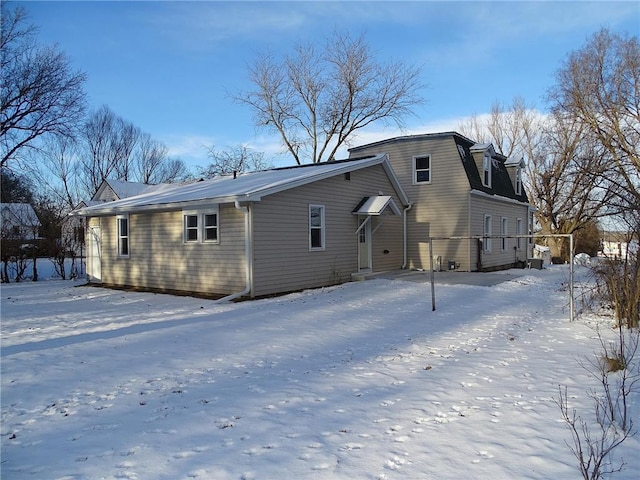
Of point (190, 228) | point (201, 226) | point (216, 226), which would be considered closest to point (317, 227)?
point (216, 226)

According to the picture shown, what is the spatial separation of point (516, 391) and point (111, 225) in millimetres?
15581

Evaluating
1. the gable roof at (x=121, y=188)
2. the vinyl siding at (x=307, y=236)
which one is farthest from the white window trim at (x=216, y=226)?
the gable roof at (x=121, y=188)

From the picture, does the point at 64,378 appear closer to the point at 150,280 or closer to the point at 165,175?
the point at 150,280

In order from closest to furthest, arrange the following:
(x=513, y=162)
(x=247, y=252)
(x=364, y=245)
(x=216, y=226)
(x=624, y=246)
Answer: (x=624, y=246), (x=247, y=252), (x=216, y=226), (x=364, y=245), (x=513, y=162)

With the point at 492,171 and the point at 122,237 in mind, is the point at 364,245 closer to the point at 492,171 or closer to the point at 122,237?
the point at 122,237

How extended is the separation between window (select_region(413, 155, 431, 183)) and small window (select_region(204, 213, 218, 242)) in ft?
34.1

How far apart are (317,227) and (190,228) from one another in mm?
4005

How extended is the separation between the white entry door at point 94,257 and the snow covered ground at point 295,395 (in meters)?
7.56

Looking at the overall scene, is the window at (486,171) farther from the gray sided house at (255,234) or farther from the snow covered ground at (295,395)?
the snow covered ground at (295,395)

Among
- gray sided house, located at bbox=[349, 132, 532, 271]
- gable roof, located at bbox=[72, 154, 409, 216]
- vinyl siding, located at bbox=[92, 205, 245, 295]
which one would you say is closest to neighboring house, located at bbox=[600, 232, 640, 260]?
gable roof, located at bbox=[72, 154, 409, 216]

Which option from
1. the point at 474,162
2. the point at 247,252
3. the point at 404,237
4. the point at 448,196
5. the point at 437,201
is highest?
the point at 474,162

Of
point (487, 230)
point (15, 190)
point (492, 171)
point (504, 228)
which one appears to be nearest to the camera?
point (487, 230)

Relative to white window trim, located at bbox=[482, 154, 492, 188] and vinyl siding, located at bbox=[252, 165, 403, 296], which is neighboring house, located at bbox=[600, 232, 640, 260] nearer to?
vinyl siding, located at bbox=[252, 165, 403, 296]

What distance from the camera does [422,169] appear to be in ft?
65.8
